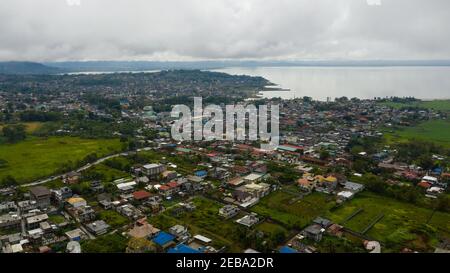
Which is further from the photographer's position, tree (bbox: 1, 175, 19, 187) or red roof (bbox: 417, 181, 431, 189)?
red roof (bbox: 417, 181, 431, 189)

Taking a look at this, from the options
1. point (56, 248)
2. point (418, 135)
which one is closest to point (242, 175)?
point (56, 248)

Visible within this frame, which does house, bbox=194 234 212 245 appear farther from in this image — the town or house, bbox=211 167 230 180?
house, bbox=211 167 230 180

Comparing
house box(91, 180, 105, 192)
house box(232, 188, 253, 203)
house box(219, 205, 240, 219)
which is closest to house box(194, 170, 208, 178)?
house box(232, 188, 253, 203)

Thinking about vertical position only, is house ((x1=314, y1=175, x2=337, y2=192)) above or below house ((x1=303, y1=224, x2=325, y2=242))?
above

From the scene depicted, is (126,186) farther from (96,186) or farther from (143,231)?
(143,231)

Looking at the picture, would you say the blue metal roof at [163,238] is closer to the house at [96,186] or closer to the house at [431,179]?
the house at [96,186]

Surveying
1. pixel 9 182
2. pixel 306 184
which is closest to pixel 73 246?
pixel 9 182
